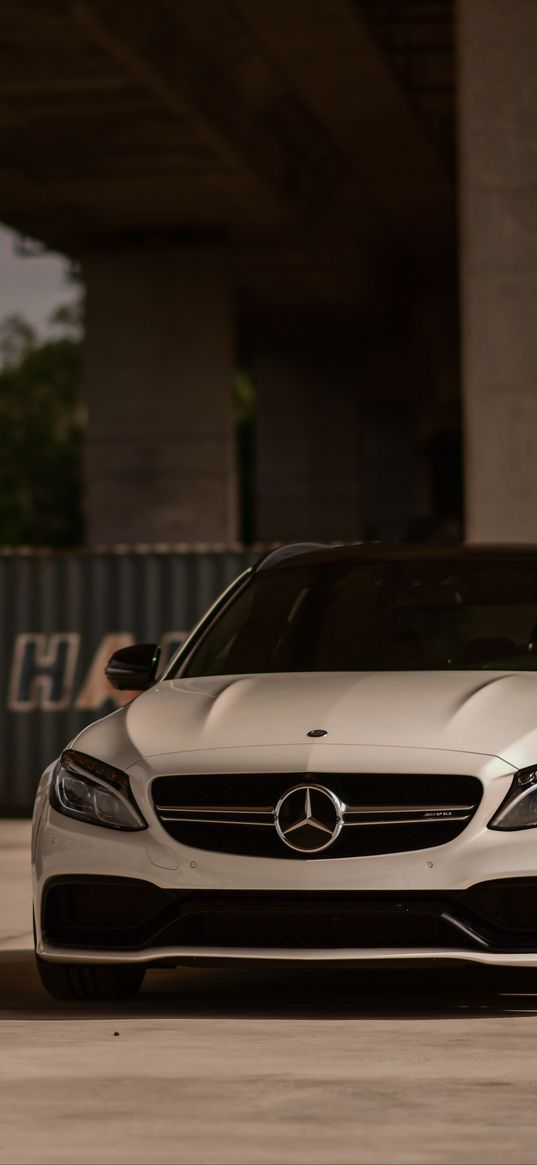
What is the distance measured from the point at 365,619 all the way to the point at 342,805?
5.44 ft

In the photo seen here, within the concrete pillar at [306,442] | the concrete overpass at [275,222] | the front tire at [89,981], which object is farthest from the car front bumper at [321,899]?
the concrete pillar at [306,442]

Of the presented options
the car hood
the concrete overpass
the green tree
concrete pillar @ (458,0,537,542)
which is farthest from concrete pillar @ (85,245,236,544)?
the green tree

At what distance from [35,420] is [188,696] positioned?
94056mm

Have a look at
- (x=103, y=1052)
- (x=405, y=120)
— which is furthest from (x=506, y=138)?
(x=405, y=120)

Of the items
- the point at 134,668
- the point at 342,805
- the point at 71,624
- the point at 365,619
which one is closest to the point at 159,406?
the point at 71,624

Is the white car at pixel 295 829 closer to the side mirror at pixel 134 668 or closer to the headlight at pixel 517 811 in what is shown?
the headlight at pixel 517 811

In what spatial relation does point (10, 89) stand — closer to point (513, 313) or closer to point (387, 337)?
point (513, 313)

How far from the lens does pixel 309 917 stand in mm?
6562

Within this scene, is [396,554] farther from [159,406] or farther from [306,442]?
[306,442]

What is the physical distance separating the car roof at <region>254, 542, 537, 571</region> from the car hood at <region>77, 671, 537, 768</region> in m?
0.98

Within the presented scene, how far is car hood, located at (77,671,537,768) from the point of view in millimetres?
6668

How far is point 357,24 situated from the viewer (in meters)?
27.3

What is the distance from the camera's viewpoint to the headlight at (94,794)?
22.2 feet

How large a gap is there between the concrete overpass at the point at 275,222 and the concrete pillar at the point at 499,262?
0.01 m
